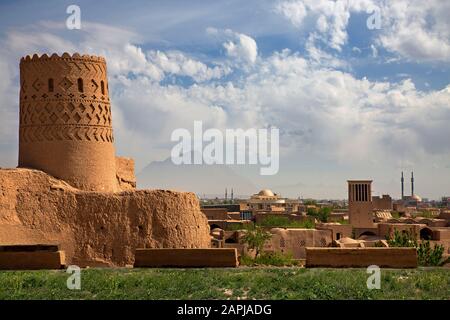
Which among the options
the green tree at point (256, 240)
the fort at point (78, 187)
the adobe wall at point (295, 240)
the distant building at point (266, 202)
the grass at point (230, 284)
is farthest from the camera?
the distant building at point (266, 202)

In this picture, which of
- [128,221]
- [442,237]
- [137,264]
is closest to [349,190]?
[442,237]

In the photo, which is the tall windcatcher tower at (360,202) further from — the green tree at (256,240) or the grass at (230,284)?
the grass at (230,284)

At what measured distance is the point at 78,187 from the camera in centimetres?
2234

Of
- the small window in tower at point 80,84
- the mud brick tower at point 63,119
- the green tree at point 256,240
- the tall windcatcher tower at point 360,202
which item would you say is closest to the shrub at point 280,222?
the tall windcatcher tower at point 360,202

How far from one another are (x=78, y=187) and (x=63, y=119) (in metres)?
2.49

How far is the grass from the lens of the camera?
44.1 feet

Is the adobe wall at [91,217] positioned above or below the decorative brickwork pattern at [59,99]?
below

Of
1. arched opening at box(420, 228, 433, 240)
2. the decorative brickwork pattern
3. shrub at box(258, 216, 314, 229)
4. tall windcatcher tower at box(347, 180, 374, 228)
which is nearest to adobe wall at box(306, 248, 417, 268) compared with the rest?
the decorative brickwork pattern

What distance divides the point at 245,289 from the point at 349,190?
52.7 meters

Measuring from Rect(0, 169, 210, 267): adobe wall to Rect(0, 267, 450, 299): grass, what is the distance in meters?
5.56

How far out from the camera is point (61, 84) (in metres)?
22.4

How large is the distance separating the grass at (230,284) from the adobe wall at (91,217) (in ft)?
18.2

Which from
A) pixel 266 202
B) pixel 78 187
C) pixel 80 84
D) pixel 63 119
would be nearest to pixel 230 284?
pixel 78 187

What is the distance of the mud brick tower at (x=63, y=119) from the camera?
22.3 meters
